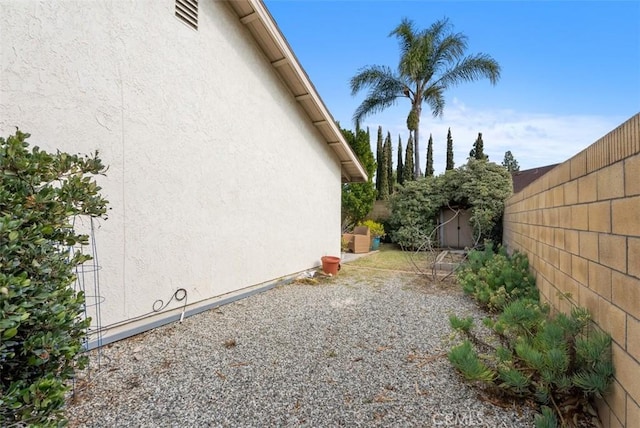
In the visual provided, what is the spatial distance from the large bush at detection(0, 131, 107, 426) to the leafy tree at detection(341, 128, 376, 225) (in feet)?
53.7

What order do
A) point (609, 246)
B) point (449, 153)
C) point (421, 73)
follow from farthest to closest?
point (449, 153) < point (421, 73) < point (609, 246)

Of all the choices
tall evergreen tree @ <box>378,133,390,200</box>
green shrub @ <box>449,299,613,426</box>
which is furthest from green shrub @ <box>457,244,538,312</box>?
tall evergreen tree @ <box>378,133,390,200</box>

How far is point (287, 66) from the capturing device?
816 cm

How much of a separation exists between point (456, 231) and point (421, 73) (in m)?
10.3

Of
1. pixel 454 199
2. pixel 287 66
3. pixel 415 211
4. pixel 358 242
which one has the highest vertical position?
pixel 287 66

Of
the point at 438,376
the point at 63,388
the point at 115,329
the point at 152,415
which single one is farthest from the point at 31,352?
the point at 438,376

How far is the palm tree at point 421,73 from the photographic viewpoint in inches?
744

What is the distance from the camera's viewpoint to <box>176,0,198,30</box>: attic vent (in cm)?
580

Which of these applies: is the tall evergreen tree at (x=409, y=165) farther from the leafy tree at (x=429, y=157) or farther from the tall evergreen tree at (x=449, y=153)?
the tall evergreen tree at (x=449, y=153)

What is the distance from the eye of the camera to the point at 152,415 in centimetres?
295

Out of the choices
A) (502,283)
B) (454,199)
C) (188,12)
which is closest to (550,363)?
(502,283)

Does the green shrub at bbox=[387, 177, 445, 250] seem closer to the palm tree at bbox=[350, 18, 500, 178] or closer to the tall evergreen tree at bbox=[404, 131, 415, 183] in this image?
the palm tree at bbox=[350, 18, 500, 178]

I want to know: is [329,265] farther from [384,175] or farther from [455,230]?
[384,175]

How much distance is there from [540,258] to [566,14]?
674 centimetres
